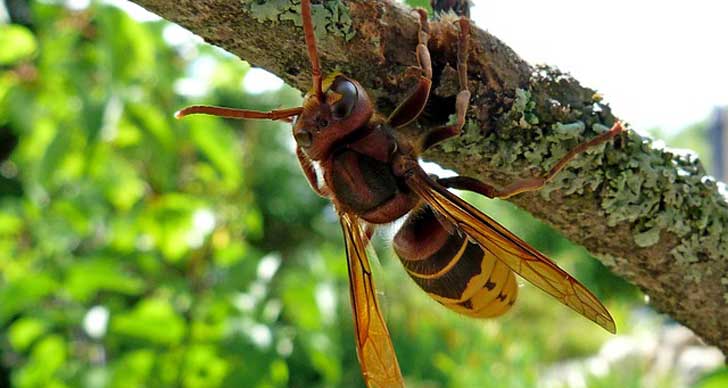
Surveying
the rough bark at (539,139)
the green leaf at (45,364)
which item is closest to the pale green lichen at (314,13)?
the rough bark at (539,139)

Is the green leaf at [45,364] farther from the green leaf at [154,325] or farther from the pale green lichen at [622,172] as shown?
the pale green lichen at [622,172]

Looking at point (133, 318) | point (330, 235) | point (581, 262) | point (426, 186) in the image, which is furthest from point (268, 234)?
point (426, 186)

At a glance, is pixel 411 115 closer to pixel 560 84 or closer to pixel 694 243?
pixel 560 84

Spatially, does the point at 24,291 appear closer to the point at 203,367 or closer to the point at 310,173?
A: the point at 203,367

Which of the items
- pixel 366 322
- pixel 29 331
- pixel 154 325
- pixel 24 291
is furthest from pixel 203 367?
pixel 366 322

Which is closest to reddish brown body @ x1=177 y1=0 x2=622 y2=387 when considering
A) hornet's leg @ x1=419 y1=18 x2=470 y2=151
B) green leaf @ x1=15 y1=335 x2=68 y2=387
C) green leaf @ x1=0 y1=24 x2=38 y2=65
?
hornet's leg @ x1=419 y1=18 x2=470 y2=151

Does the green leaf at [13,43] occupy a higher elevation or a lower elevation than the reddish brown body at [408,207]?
lower

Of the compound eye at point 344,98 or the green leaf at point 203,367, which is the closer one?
the compound eye at point 344,98
